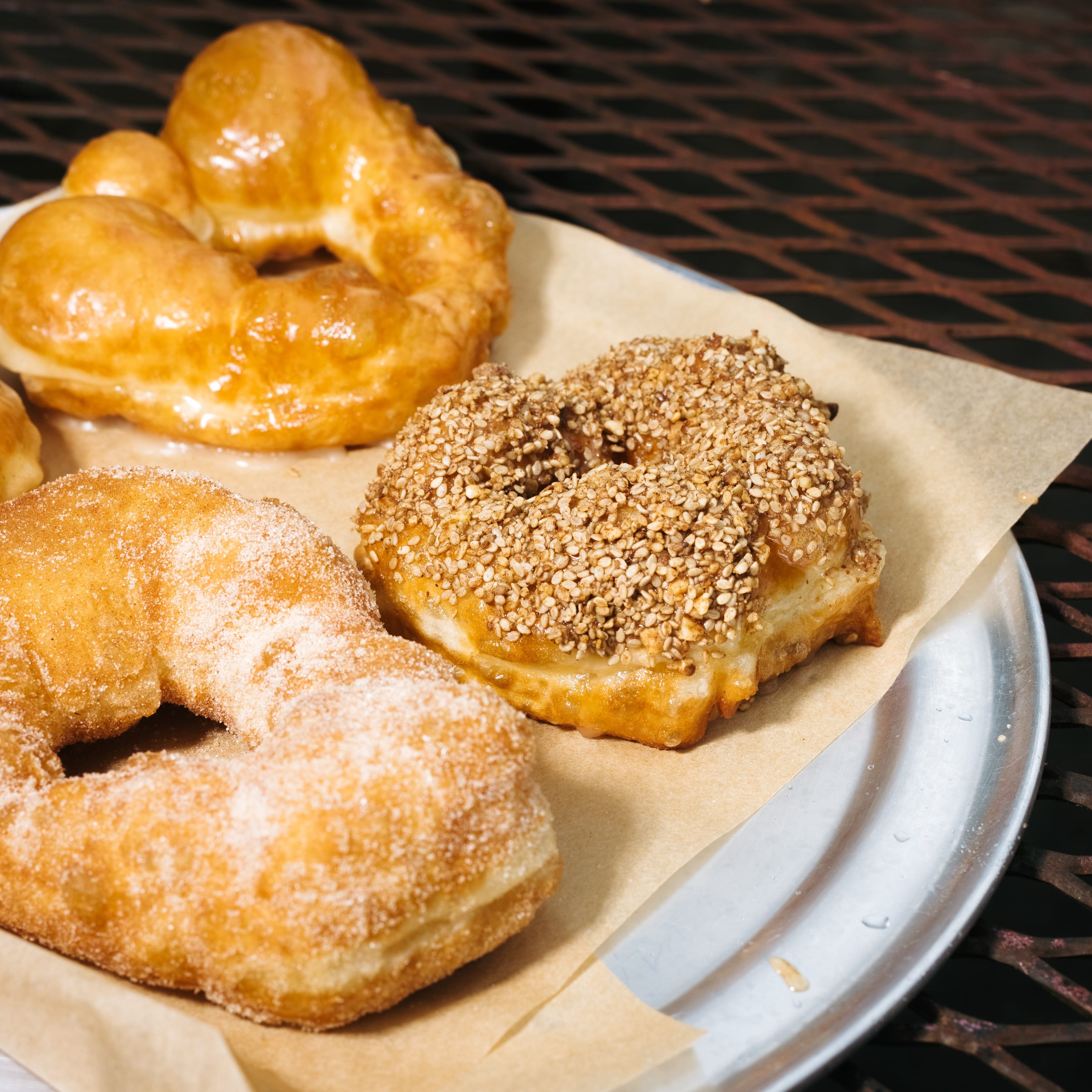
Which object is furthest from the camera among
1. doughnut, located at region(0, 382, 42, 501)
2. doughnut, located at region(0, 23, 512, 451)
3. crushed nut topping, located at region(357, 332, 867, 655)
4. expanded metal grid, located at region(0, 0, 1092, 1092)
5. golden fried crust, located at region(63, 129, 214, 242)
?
expanded metal grid, located at region(0, 0, 1092, 1092)

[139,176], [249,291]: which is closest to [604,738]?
[249,291]

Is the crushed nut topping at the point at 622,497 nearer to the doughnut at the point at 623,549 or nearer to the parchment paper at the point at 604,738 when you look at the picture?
the doughnut at the point at 623,549

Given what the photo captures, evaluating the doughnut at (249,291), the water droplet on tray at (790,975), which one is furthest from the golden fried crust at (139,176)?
the water droplet on tray at (790,975)

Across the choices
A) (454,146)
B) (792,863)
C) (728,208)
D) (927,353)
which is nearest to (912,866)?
(792,863)

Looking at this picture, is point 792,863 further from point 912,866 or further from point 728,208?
point 728,208

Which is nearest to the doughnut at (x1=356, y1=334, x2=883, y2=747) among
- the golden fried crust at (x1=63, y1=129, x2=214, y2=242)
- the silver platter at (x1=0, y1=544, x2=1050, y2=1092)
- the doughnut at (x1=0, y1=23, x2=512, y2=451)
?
the silver platter at (x1=0, y1=544, x2=1050, y2=1092)

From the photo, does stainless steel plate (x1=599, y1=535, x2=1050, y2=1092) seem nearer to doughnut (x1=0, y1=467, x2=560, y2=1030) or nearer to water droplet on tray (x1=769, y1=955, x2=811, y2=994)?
water droplet on tray (x1=769, y1=955, x2=811, y2=994)
